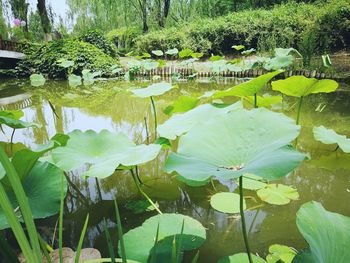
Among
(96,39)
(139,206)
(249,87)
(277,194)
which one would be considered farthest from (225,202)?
(96,39)

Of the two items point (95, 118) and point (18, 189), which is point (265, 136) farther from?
point (95, 118)

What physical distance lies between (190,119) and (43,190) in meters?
0.62

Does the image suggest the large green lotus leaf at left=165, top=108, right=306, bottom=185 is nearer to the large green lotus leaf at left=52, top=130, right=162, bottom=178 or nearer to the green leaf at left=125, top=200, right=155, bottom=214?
the large green lotus leaf at left=52, top=130, right=162, bottom=178

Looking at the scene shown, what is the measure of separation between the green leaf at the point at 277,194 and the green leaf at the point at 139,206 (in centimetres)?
45

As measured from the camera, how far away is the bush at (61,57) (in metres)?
7.70

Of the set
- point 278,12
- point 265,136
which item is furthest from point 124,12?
point 265,136

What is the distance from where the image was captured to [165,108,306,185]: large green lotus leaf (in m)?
0.64

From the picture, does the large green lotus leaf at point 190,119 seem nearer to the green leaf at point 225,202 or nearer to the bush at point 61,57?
the green leaf at point 225,202

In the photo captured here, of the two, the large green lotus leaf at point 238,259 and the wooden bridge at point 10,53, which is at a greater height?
the wooden bridge at point 10,53

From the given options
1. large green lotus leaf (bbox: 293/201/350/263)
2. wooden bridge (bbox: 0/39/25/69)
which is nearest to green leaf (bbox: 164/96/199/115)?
large green lotus leaf (bbox: 293/201/350/263)

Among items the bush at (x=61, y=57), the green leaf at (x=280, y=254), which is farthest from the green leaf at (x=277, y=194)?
the bush at (x=61, y=57)

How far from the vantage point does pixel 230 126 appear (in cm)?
86

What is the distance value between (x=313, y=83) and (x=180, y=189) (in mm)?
810

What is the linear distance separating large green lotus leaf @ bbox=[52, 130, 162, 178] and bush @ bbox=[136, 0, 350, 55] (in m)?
7.08
